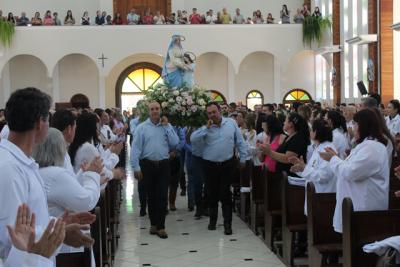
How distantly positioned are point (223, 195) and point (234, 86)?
19529 mm

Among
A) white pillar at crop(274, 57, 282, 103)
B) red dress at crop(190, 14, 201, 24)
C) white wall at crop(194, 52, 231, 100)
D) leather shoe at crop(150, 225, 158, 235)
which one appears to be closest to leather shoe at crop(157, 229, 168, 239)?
leather shoe at crop(150, 225, 158, 235)

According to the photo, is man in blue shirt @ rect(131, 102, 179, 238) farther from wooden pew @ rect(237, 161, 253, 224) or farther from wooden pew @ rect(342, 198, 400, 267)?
wooden pew @ rect(342, 198, 400, 267)

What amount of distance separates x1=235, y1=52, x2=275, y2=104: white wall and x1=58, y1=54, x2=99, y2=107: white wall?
642 centimetres

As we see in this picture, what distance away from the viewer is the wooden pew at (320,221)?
654cm

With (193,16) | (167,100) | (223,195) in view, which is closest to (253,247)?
(223,195)

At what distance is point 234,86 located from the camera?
28703mm

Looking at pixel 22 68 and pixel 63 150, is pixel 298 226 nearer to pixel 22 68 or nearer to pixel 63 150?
pixel 63 150

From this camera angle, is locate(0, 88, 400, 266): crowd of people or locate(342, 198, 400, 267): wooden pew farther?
locate(342, 198, 400, 267): wooden pew

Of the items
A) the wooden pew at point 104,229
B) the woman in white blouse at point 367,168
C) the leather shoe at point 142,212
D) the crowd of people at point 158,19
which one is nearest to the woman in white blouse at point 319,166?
the woman in white blouse at point 367,168

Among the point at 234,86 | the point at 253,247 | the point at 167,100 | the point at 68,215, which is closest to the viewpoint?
the point at 68,215

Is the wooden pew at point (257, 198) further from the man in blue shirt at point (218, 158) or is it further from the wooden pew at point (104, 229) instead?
the wooden pew at point (104, 229)

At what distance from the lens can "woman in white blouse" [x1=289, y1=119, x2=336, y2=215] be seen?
6.84 meters

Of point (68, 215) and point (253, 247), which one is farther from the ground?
point (68, 215)

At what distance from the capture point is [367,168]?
5.73 meters
